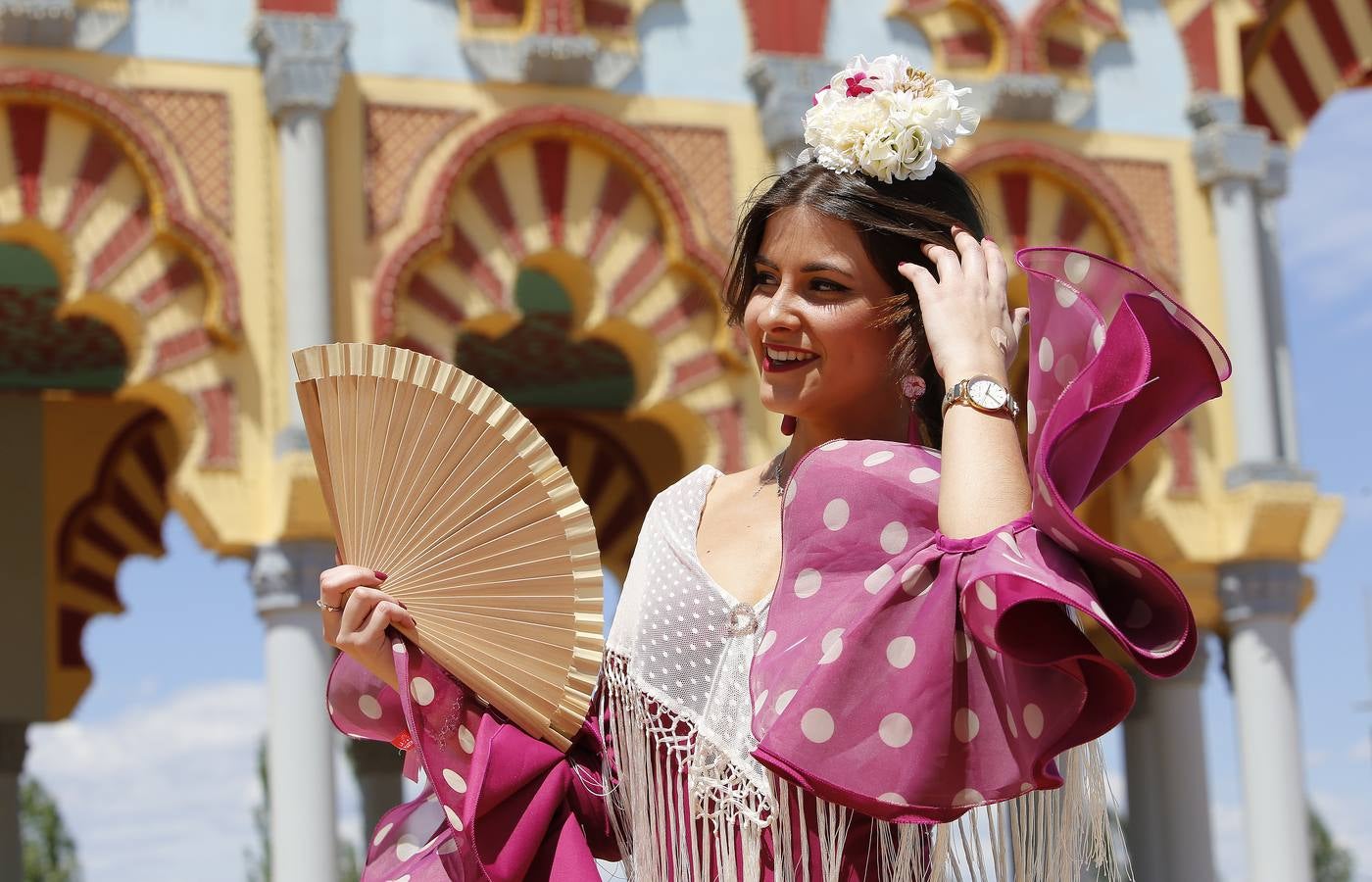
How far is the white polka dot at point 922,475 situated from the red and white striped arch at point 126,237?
578 centimetres

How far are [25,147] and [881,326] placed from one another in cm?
600

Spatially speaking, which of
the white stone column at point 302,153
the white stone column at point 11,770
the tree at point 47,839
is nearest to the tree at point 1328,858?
the tree at point 47,839

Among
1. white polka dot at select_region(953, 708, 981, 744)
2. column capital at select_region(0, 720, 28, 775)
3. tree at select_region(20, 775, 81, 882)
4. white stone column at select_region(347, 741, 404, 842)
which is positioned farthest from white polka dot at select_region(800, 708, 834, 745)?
tree at select_region(20, 775, 81, 882)

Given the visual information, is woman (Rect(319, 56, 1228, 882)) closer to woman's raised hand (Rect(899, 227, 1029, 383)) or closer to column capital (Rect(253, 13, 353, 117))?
woman's raised hand (Rect(899, 227, 1029, 383))

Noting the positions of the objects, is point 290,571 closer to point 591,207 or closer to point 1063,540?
point 591,207

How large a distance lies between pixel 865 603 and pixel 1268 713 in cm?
704

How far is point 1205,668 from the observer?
30.3 feet

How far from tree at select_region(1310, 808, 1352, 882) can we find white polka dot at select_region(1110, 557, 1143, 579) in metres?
24.7

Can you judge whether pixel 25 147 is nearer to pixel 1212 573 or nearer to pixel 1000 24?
pixel 1000 24

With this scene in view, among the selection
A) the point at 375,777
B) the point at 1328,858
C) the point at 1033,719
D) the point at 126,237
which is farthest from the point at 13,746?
the point at 1328,858

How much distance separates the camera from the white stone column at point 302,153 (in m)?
7.28

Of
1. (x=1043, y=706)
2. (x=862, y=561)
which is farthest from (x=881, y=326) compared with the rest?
(x=1043, y=706)

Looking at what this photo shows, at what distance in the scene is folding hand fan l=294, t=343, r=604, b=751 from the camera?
2.02 metres

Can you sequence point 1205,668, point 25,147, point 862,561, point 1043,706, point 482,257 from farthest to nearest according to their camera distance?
point 1205,668, point 482,257, point 25,147, point 862,561, point 1043,706
